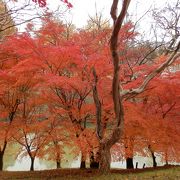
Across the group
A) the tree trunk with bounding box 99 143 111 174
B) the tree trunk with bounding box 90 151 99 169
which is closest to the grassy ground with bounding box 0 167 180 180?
the tree trunk with bounding box 99 143 111 174

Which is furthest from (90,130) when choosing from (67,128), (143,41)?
(143,41)

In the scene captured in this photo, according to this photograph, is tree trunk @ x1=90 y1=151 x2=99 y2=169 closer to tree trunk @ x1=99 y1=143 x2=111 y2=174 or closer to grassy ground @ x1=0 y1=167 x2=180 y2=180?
grassy ground @ x1=0 y1=167 x2=180 y2=180

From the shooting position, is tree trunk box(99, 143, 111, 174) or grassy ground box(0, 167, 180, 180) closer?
grassy ground box(0, 167, 180, 180)

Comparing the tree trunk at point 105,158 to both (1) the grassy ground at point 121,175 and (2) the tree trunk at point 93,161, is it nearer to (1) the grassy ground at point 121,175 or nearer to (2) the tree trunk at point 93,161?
(1) the grassy ground at point 121,175

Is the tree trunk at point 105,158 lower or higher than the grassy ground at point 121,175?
higher

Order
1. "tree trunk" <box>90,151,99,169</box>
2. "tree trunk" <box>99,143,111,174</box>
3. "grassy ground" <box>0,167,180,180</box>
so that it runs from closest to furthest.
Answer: "grassy ground" <box>0,167,180,180</box> → "tree trunk" <box>99,143,111,174</box> → "tree trunk" <box>90,151,99,169</box>

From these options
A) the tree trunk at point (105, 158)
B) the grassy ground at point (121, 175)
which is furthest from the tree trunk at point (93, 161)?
the tree trunk at point (105, 158)

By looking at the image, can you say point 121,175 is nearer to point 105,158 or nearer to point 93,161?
point 105,158

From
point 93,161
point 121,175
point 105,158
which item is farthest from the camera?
point 93,161

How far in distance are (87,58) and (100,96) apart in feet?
5.09

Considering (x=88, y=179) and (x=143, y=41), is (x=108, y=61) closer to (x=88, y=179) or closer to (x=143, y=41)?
(x=88, y=179)

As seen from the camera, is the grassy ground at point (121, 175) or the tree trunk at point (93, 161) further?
the tree trunk at point (93, 161)

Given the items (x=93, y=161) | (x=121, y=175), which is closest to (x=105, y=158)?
(x=121, y=175)

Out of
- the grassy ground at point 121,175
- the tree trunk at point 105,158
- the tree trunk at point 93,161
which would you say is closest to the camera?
the grassy ground at point 121,175
